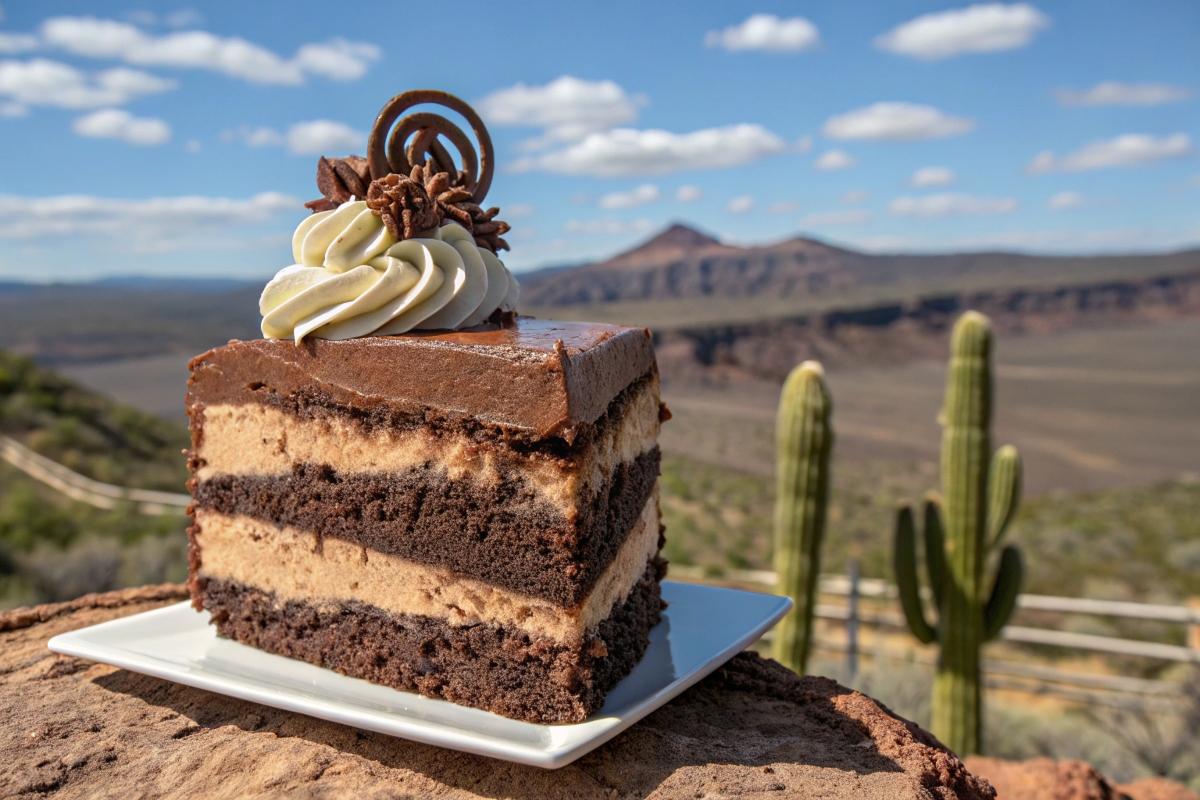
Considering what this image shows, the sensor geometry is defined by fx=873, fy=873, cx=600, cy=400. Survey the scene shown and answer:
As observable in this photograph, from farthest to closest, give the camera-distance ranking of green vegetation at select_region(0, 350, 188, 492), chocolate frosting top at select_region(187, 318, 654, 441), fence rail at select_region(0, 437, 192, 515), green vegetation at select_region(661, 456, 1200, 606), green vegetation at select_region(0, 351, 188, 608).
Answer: green vegetation at select_region(0, 350, 188, 492) < green vegetation at select_region(661, 456, 1200, 606) < fence rail at select_region(0, 437, 192, 515) < green vegetation at select_region(0, 351, 188, 608) < chocolate frosting top at select_region(187, 318, 654, 441)

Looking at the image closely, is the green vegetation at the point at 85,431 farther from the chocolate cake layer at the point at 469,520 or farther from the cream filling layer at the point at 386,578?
the chocolate cake layer at the point at 469,520

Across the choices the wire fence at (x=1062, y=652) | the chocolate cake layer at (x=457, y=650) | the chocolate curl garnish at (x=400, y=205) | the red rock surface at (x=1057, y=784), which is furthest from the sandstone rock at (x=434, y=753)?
the wire fence at (x=1062, y=652)

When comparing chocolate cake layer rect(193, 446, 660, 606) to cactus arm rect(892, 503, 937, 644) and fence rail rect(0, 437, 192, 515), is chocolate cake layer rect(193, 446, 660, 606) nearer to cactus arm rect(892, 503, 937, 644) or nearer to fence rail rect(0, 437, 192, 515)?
cactus arm rect(892, 503, 937, 644)

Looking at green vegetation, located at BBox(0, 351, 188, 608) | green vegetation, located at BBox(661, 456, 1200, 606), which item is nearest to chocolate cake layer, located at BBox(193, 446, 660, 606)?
green vegetation, located at BBox(0, 351, 188, 608)

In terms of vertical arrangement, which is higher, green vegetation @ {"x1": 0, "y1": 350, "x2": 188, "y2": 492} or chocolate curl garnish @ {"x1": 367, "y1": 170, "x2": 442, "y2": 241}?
chocolate curl garnish @ {"x1": 367, "y1": 170, "x2": 442, "y2": 241}

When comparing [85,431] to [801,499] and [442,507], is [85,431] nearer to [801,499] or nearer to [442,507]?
[801,499]

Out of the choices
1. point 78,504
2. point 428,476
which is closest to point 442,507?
point 428,476
